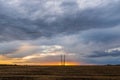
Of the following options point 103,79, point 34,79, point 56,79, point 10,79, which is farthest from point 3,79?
point 103,79

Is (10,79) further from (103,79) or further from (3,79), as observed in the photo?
(103,79)

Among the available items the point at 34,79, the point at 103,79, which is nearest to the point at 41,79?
the point at 34,79

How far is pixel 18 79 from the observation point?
57.3 metres

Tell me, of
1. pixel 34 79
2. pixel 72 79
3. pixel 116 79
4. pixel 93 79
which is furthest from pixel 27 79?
pixel 116 79

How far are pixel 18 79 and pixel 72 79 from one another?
1169cm

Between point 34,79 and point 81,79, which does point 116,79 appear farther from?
point 34,79

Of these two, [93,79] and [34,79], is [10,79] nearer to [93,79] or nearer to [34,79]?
A: [34,79]

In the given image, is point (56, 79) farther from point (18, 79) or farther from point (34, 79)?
point (18, 79)

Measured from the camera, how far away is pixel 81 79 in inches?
2247

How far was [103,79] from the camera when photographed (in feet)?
190

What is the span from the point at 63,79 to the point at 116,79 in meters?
11.4

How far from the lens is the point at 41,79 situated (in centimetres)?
5731

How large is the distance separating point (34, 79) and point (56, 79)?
4744mm

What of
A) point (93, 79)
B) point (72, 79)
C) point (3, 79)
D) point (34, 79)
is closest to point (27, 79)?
point (34, 79)
